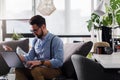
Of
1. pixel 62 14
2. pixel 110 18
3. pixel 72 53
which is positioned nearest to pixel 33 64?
pixel 72 53

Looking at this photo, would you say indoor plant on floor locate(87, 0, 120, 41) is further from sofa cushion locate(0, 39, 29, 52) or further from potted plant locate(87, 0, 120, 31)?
sofa cushion locate(0, 39, 29, 52)

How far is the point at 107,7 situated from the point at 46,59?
4.20ft

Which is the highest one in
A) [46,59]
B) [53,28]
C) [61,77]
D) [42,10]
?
[42,10]

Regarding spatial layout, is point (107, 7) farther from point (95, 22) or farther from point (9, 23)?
point (9, 23)

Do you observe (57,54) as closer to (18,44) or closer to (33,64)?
(33,64)

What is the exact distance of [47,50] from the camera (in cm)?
313

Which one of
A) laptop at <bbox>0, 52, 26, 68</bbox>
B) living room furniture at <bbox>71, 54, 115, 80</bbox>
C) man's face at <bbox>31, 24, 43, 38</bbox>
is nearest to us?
living room furniture at <bbox>71, 54, 115, 80</bbox>

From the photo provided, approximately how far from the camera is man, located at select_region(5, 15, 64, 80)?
9.68 ft

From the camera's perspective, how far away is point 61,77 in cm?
301

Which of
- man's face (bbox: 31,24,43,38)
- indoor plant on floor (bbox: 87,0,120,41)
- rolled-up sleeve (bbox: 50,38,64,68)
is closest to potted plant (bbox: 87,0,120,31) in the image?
indoor plant on floor (bbox: 87,0,120,41)

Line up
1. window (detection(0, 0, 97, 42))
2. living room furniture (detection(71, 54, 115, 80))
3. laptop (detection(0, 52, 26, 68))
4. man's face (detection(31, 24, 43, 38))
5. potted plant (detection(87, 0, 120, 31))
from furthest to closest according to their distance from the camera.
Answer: window (detection(0, 0, 97, 42)), potted plant (detection(87, 0, 120, 31)), man's face (detection(31, 24, 43, 38)), laptop (detection(0, 52, 26, 68)), living room furniture (detection(71, 54, 115, 80))

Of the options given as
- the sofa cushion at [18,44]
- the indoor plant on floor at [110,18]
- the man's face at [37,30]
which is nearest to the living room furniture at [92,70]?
the man's face at [37,30]

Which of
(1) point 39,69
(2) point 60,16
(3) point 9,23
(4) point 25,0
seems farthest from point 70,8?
(1) point 39,69

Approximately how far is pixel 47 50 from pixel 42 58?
0.13m
